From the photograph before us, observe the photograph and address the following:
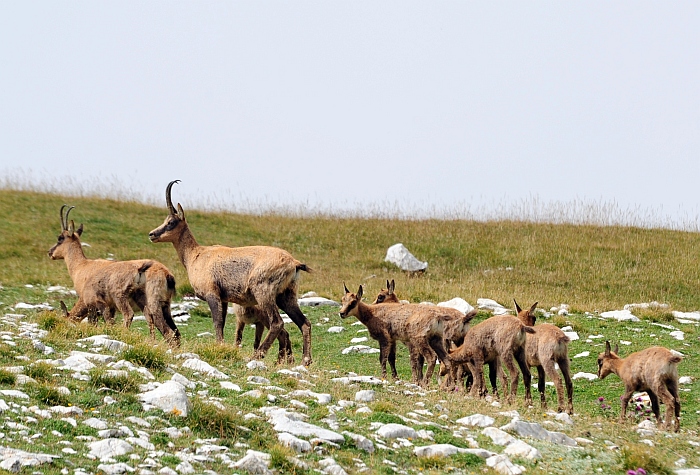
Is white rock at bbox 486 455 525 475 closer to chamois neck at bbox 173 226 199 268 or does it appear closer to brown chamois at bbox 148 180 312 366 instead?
brown chamois at bbox 148 180 312 366

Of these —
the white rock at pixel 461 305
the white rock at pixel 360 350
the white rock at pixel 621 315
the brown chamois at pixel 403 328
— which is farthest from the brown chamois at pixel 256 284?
the white rock at pixel 621 315

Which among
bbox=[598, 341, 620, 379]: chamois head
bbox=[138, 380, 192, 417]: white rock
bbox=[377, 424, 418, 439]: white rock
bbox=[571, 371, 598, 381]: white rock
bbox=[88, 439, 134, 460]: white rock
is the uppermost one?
bbox=[138, 380, 192, 417]: white rock

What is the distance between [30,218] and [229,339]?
12.8 meters

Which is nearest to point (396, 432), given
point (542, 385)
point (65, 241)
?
point (542, 385)

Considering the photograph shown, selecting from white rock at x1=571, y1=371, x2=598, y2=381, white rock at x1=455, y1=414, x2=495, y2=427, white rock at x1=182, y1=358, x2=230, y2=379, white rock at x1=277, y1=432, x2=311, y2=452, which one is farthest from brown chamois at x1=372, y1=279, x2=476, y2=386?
white rock at x1=277, y1=432, x2=311, y2=452

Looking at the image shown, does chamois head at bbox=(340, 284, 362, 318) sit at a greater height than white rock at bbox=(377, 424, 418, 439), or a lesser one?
greater

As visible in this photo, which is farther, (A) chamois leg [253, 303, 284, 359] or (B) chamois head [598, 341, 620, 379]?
(B) chamois head [598, 341, 620, 379]

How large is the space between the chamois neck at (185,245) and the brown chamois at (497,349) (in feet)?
16.0

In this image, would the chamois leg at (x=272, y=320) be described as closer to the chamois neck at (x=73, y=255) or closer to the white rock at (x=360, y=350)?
the white rock at (x=360, y=350)

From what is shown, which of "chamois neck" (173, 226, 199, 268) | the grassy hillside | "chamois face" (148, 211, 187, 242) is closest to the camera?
"chamois neck" (173, 226, 199, 268)

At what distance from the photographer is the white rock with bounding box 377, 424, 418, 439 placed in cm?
764

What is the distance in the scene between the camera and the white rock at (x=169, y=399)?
7457 millimetres

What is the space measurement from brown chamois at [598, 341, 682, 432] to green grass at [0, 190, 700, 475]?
1.07 ft

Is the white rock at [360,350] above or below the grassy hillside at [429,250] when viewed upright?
below
